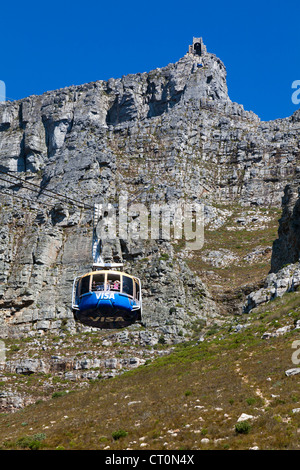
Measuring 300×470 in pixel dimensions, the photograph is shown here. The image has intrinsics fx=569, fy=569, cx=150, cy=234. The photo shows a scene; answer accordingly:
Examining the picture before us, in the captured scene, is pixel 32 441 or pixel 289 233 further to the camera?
pixel 289 233

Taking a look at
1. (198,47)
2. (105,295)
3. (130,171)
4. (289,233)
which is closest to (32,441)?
(105,295)

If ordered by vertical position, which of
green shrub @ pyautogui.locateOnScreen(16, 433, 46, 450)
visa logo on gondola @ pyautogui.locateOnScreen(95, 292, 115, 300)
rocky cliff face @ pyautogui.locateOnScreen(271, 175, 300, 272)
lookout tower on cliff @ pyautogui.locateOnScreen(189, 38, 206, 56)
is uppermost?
lookout tower on cliff @ pyautogui.locateOnScreen(189, 38, 206, 56)

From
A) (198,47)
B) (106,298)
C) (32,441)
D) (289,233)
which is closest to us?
(32,441)

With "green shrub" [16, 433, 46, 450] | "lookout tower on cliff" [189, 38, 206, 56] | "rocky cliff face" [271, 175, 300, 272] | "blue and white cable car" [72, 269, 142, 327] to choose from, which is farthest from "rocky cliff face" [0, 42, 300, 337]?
"green shrub" [16, 433, 46, 450]

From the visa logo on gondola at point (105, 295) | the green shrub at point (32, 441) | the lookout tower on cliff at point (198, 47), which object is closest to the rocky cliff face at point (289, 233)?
the visa logo on gondola at point (105, 295)

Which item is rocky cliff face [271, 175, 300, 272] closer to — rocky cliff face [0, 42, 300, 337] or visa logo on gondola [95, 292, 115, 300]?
rocky cliff face [0, 42, 300, 337]

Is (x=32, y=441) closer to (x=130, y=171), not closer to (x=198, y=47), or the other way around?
(x=130, y=171)
